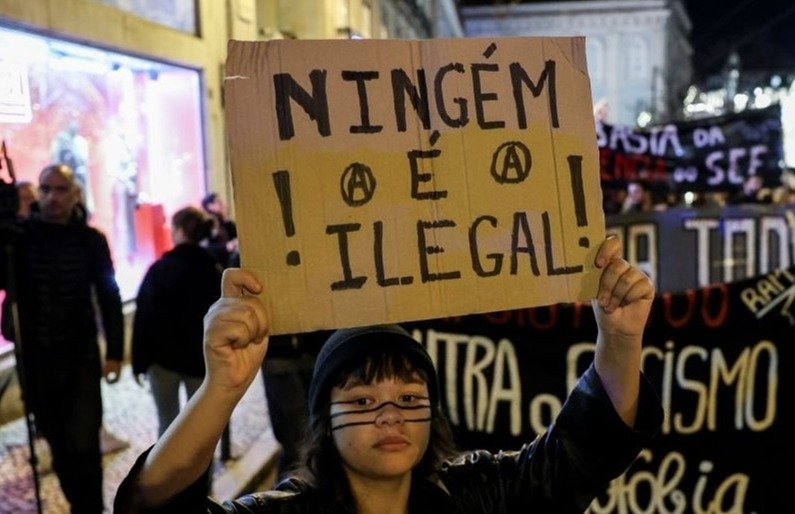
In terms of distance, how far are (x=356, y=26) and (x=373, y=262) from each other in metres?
17.6

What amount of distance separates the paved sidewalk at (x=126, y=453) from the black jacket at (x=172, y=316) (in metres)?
0.80

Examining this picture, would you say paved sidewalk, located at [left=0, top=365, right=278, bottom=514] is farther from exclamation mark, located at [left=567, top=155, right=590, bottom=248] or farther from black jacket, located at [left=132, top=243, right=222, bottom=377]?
exclamation mark, located at [left=567, top=155, right=590, bottom=248]

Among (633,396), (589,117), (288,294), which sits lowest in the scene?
(633,396)

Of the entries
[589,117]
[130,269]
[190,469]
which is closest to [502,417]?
[589,117]

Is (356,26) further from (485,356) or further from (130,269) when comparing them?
(485,356)

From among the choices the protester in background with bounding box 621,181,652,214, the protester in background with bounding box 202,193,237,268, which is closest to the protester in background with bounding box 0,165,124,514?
the protester in background with bounding box 202,193,237,268

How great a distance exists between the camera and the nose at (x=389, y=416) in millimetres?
1653

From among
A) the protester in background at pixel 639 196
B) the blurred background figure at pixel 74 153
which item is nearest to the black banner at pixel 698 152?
the protester in background at pixel 639 196

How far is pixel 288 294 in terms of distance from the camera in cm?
158

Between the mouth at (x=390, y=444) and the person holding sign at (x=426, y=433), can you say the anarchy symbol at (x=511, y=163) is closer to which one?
the person holding sign at (x=426, y=433)

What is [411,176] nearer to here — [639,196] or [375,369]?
[375,369]

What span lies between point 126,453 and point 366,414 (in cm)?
447

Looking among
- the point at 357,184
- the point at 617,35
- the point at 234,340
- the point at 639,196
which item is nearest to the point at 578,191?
the point at 357,184

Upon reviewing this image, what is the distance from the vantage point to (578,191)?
1.77m
